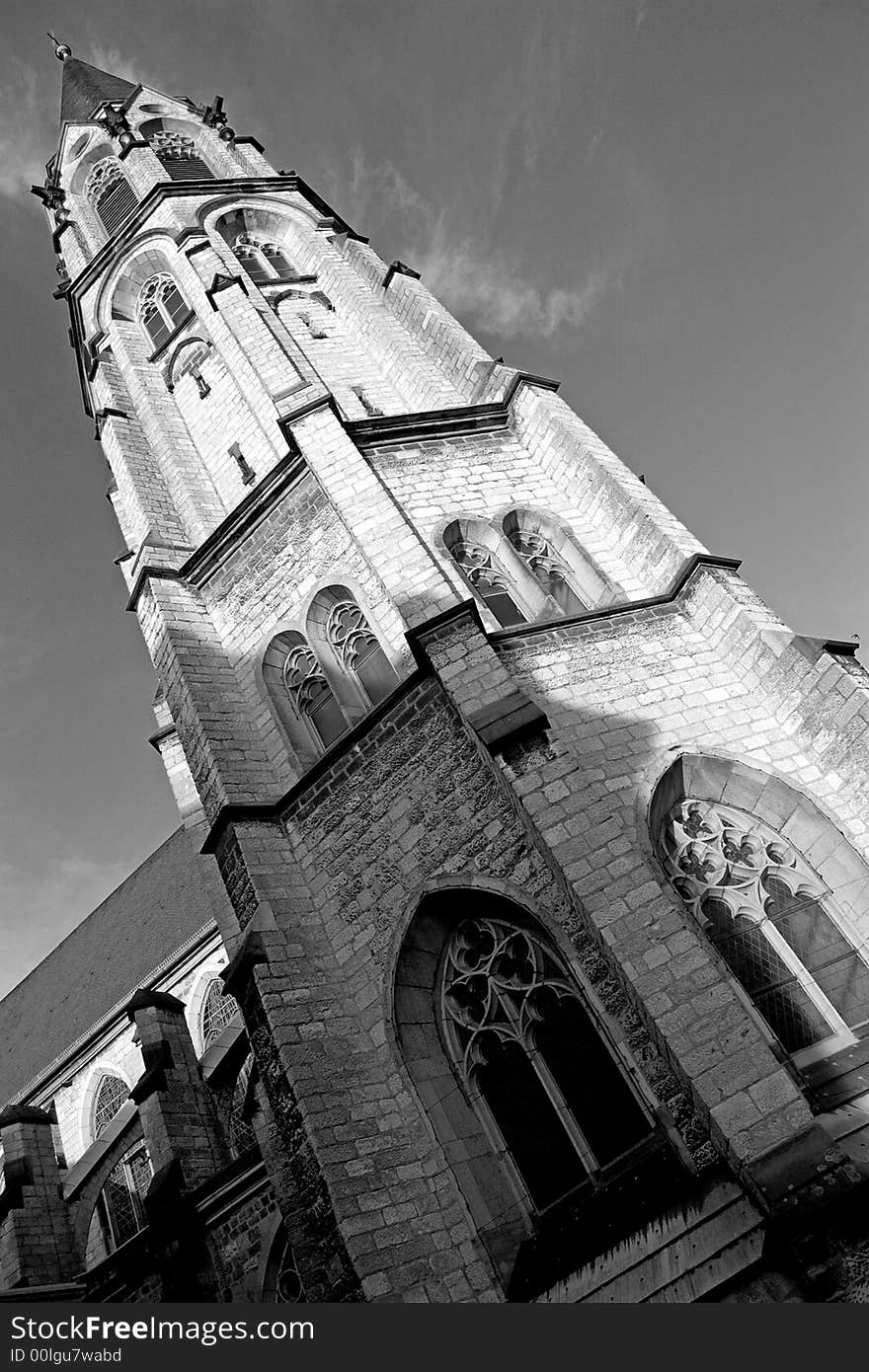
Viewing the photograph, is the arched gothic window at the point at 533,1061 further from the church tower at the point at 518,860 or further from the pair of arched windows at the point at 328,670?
the pair of arched windows at the point at 328,670

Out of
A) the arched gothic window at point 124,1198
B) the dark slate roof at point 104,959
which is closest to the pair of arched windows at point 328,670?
the dark slate roof at point 104,959

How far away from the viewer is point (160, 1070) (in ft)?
37.2

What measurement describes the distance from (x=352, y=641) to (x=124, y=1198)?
9.27m

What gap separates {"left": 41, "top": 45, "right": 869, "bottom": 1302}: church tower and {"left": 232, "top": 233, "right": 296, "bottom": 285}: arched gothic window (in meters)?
4.45

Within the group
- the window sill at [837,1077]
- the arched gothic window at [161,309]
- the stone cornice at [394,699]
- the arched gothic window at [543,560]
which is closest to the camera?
the window sill at [837,1077]

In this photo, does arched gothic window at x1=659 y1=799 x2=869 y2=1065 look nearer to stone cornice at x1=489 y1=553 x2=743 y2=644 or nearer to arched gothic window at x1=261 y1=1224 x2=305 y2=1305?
stone cornice at x1=489 y1=553 x2=743 y2=644

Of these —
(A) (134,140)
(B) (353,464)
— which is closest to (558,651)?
(B) (353,464)

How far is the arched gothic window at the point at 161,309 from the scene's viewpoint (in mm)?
16453

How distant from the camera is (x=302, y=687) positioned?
996 cm

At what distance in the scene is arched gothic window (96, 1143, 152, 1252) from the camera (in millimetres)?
13344

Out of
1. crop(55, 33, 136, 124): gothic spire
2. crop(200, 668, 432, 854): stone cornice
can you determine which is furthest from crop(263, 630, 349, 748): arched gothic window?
crop(55, 33, 136, 124): gothic spire

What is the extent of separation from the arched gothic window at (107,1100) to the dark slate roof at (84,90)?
21.2 m

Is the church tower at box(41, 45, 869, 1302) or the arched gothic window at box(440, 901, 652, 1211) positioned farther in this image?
the arched gothic window at box(440, 901, 652, 1211)

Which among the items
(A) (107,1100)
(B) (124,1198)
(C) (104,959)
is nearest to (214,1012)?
(B) (124,1198)
